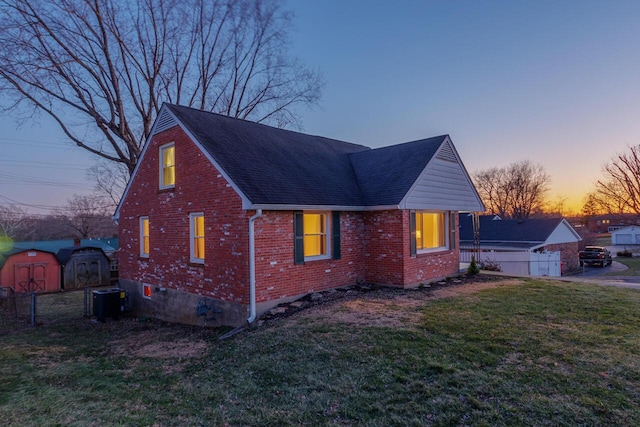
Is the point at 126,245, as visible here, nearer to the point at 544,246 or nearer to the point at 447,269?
the point at 447,269

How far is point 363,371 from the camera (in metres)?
4.82

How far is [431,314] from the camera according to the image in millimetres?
7453

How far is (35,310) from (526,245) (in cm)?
2848

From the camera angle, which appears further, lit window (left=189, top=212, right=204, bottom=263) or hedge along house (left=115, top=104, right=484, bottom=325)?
lit window (left=189, top=212, right=204, bottom=263)

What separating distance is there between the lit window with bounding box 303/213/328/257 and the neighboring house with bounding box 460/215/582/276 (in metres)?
14.7

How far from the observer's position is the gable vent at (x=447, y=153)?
11852mm

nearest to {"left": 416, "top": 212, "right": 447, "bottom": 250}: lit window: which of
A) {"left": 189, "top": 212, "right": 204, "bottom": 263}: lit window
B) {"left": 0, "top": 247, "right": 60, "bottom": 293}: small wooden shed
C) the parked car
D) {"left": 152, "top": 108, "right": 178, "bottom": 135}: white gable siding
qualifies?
{"left": 189, "top": 212, "right": 204, "bottom": 263}: lit window

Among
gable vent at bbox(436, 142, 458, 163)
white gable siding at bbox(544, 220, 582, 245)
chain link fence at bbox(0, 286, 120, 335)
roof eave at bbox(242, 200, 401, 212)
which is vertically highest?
gable vent at bbox(436, 142, 458, 163)

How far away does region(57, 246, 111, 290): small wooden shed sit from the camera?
18.7 m

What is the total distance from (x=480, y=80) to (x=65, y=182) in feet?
164

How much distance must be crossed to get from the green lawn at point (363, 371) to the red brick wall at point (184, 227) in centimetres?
161

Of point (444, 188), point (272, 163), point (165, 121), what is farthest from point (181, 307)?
point (444, 188)

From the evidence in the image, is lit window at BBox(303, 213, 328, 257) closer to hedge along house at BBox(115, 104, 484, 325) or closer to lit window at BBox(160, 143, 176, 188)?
hedge along house at BBox(115, 104, 484, 325)

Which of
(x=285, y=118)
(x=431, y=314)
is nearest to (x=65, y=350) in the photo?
(x=431, y=314)
